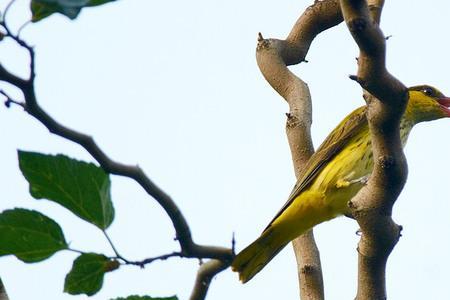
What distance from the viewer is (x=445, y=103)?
16.8 feet

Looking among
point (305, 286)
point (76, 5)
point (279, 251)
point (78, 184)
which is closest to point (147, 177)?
point (78, 184)

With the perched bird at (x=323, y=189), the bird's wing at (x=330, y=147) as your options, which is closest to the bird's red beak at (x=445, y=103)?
the perched bird at (x=323, y=189)

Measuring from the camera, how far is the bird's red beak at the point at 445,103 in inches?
200

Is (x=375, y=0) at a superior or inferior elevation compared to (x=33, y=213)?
superior

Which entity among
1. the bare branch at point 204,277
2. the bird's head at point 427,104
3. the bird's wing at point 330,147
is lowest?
the bare branch at point 204,277

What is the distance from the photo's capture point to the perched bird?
3906 mm

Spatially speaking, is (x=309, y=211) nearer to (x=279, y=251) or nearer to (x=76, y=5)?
(x=279, y=251)

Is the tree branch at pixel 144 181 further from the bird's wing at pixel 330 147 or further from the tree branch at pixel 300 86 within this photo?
the bird's wing at pixel 330 147

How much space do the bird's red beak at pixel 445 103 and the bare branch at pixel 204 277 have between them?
12.1ft

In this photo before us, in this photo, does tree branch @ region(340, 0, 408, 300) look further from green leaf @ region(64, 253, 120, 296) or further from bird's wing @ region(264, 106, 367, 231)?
bird's wing @ region(264, 106, 367, 231)

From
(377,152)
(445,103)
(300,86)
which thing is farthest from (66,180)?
(445,103)

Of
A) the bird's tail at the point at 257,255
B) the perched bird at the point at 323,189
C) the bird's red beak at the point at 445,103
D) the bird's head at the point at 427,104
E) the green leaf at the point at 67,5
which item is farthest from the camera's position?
the bird's red beak at the point at 445,103

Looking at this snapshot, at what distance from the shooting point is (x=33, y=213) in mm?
1681

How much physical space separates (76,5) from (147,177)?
1.22 feet
